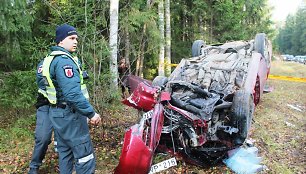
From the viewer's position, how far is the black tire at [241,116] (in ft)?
15.4

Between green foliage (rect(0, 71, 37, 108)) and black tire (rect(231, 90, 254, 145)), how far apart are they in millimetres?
3509

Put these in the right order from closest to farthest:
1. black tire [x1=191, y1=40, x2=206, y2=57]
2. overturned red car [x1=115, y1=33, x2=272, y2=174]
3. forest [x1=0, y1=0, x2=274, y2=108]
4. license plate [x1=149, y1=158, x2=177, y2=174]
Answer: overturned red car [x1=115, y1=33, x2=272, y2=174]
license plate [x1=149, y1=158, x2=177, y2=174]
forest [x1=0, y1=0, x2=274, y2=108]
black tire [x1=191, y1=40, x2=206, y2=57]

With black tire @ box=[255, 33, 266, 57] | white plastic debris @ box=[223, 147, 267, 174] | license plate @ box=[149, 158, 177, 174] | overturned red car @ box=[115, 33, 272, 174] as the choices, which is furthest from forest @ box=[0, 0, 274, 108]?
black tire @ box=[255, 33, 266, 57]

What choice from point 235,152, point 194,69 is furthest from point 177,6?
point 235,152

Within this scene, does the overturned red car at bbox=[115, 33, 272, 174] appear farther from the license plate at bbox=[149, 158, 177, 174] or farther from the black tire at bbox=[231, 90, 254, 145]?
the license plate at bbox=[149, 158, 177, 174]

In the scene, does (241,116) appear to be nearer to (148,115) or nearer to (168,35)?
(148,115)

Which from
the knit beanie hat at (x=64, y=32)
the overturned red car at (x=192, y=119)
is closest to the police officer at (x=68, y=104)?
the knit beanie hat at (x=64, y=32)

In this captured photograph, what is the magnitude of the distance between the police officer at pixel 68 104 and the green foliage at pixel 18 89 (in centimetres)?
241

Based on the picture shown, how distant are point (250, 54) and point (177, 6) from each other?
33.1 feet

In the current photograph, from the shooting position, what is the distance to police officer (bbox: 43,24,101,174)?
120 inches

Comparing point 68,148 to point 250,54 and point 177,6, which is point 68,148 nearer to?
point 250,54

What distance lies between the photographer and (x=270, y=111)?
8.21 m

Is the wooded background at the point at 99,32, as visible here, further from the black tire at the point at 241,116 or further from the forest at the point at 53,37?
the black tire at the point at 241,116

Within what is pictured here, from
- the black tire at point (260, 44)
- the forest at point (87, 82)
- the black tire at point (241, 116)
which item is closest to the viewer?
the black tire at point (241, 116)
